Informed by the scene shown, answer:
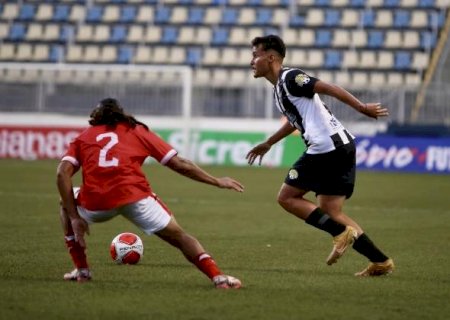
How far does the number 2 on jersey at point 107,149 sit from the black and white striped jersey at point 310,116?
1.78 metres

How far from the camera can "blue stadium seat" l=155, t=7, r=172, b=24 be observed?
3622 cm

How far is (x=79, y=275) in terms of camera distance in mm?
8367

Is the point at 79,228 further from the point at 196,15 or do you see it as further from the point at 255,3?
the point at 255,3

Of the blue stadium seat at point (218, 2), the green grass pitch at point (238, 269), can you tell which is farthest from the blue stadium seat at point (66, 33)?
the green grass pitch at point (238, 269)

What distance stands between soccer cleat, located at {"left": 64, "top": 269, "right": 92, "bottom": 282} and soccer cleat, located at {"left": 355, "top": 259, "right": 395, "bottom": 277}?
239cm

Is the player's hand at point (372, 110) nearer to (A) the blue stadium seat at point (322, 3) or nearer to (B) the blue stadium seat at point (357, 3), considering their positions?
(B) the blue stadium seat at point (357, 3)

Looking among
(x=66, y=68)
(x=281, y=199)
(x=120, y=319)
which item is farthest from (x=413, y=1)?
(x=120, y=319)

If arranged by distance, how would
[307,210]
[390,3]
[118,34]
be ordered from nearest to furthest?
[307,210]
[390,3]
[118,34]

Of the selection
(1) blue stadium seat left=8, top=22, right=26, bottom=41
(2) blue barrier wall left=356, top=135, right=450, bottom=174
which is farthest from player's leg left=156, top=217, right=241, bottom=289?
(1) blue stadium seat left=8, top=22, right=26, bottom=41

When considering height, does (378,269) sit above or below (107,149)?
below

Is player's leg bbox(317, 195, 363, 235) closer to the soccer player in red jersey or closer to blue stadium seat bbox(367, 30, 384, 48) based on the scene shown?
the soccer player in red jersey

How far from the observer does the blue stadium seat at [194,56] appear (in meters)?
34.2

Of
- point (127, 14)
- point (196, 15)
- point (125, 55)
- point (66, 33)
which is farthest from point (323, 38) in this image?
point (66, 33)

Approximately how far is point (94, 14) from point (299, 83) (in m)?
28.5
